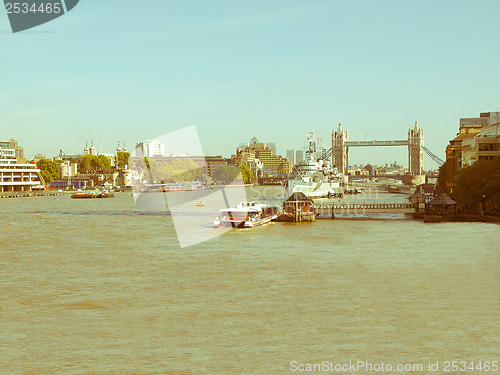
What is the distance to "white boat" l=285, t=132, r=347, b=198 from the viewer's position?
120 metres

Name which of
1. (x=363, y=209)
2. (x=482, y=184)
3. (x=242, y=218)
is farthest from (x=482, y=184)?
(x=242, y=218)

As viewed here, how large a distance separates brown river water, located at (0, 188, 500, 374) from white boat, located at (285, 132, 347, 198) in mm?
72791

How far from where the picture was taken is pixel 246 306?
23.9m

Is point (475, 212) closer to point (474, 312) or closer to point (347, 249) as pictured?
point (347, 249)

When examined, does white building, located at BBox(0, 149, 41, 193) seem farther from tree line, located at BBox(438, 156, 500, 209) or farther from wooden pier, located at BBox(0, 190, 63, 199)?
tree line, located at BBox(438, 156, 500, 209)

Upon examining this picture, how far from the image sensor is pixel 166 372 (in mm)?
16484

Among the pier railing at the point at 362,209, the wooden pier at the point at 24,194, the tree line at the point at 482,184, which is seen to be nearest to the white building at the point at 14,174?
the wooden pier at the point at 24,194

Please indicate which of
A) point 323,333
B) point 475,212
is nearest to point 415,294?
point 323,333

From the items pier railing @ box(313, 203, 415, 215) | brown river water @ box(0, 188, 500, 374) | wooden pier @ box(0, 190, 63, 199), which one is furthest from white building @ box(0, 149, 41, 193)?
brown river water @ box(0, 188, 500, 374)

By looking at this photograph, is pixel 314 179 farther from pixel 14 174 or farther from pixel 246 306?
pixel 246 306

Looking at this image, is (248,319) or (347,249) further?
(347,249)

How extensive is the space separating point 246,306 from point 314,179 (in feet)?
361

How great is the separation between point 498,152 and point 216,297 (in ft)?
208

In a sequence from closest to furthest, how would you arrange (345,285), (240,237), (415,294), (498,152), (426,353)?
(426,353)
(415,294)
(345,285)
(240,237)
(498,152)
